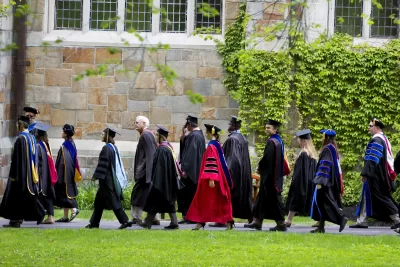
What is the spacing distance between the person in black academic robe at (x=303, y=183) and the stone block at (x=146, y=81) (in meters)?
5.71

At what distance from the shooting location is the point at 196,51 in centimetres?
2119

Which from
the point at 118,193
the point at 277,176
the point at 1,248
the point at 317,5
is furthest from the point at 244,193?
the point at 317,5

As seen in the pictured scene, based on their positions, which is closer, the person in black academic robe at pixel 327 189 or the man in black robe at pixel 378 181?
the person in black academic robe at pixel 327 189

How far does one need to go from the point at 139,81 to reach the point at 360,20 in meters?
5.09

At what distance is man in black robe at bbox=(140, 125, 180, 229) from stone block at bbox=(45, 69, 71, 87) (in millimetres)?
6591

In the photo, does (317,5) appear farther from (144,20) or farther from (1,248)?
(1,248)

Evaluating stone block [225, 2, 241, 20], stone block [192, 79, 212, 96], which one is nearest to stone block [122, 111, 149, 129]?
stone block [192, 79, 212, 96]

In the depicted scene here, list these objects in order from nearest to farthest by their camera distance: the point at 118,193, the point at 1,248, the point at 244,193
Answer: the point at 1,248 → the point at 118,193 → the point at 244,193

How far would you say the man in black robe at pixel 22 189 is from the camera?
14.9m

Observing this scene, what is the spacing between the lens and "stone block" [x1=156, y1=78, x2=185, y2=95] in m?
21.1

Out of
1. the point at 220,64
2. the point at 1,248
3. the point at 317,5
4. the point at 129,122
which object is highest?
the point at 317,5

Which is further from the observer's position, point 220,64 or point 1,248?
point 220,64

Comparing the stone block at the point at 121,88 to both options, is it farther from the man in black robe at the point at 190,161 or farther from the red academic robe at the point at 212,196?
the red academic robe at the point at 212,196

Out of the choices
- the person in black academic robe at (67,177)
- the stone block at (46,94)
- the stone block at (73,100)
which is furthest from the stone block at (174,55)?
the person in black academic robe at (67,177)
